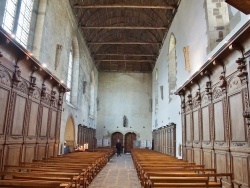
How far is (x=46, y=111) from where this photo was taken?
9.28m

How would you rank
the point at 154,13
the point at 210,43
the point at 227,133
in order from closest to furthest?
the point at 227,133, the point at 210,43, the point at 154,13

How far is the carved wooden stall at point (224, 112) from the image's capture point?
203 inches

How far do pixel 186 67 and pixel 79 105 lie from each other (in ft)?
30.4

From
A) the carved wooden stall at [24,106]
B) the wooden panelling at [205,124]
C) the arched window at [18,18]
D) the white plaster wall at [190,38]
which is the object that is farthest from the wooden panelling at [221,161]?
the arched window at [18,18]

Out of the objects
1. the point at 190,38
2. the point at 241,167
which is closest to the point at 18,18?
the point at 190,38

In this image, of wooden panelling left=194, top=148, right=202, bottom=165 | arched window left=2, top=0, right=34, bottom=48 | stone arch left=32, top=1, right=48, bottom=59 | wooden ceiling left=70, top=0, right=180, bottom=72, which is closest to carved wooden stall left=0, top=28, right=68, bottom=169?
stone arch left=32, top=1, right=48, bottom=59

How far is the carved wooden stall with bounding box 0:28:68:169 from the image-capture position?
6.12 meters

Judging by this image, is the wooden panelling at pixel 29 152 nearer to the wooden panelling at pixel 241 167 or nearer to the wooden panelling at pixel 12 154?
the wooden panelling at pixel 12 154

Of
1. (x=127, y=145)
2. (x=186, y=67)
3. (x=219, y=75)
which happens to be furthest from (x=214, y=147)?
(x=127, y=145)

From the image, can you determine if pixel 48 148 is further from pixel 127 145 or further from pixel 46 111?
pixel 127 145

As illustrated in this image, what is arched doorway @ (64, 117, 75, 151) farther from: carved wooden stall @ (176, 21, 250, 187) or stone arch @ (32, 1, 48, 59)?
carved wooden stall @ (176, 21, 250, 187)

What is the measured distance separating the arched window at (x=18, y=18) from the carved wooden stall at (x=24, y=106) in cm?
173

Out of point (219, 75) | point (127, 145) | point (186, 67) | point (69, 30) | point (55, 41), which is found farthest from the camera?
point (127, 145)

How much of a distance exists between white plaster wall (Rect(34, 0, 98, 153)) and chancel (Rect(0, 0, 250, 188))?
52mm
